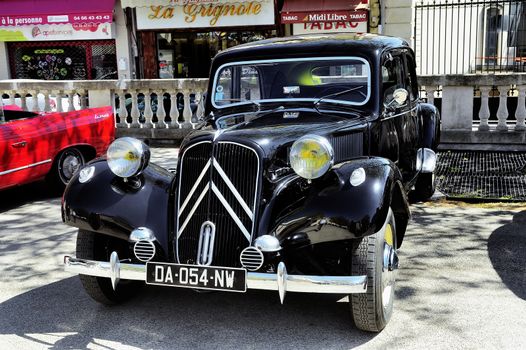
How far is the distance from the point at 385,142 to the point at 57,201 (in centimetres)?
428

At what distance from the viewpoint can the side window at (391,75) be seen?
501 cm

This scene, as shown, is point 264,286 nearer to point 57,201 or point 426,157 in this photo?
point 426,157

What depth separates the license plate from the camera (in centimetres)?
347

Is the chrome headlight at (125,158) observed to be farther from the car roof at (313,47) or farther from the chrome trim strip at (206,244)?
the car roof at (313,47)

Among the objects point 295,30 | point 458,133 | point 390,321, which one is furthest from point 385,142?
point 295,30

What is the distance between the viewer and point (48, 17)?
628 inches

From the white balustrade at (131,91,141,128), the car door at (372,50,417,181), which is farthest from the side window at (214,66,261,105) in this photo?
the white balustrade at (131,91,141,128)

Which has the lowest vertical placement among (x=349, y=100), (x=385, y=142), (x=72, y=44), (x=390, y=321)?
(x=390, y=321)

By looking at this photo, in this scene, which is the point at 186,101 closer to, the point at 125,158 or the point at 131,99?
the point at 131,99

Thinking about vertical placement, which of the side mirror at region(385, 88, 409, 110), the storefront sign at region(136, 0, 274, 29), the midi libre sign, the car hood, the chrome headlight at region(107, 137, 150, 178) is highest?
the storefront sign at region(136, 0, 274, 29)

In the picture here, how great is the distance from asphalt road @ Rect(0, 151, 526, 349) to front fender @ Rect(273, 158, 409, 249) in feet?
2.14

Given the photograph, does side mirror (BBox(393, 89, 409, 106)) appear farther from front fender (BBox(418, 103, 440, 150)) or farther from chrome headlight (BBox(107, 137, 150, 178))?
chrome headlight (BBox(107, 137, 150, 178))

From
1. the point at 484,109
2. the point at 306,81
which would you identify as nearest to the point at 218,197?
the point at 306,81

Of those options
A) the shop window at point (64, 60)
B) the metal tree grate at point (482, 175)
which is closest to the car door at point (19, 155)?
the metal tree grate at point (482, 175)
